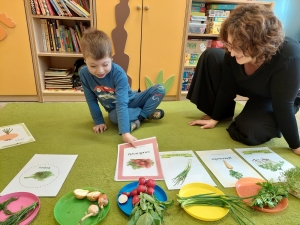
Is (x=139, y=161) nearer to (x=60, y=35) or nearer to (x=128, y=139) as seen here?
(x=128, y=139)

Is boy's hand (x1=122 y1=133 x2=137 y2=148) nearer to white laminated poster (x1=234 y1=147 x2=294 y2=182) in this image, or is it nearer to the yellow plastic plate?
the yellow plastic plate

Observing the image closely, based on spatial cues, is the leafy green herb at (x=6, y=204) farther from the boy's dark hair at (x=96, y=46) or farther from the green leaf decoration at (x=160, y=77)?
the green leaf decoration at (x=160, y=77)

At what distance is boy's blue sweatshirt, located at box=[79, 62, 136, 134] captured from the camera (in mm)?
1127

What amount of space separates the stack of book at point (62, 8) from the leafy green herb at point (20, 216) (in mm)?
1410

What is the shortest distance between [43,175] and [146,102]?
69 cm

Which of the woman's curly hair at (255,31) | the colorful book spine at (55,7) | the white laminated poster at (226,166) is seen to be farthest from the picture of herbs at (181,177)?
the colorful book spine at (55,7)

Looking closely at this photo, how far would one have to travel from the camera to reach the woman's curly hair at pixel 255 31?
881 millimetres

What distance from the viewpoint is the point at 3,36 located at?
1.57 metres

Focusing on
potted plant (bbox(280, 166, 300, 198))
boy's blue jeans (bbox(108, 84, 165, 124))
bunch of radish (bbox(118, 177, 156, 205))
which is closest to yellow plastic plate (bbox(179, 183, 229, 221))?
bunch of radish (bbox(118, 177, 156, 205))

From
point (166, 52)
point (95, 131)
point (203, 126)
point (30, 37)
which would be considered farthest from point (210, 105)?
point (30, 37)

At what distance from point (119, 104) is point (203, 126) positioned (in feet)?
1.78

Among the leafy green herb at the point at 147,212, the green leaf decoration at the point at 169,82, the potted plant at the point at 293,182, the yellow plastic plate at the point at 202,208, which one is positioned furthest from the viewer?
the green leaf decoration at the point at 169,82

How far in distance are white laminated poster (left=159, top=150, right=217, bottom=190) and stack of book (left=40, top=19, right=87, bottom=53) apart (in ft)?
→ 4.19

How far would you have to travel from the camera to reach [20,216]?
66 cm
